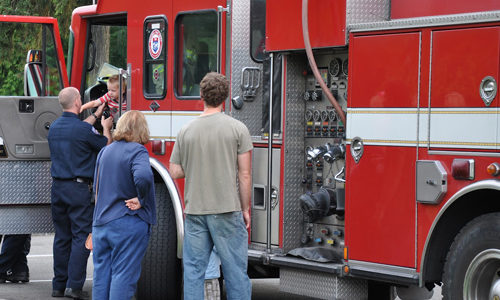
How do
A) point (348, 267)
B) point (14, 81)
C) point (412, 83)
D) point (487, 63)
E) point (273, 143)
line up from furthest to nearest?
point (14, 81)
point (273, 143)
point (348, 267)
point (412, 83)
point (487, 63)

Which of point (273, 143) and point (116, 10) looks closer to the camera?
point (273, 143)

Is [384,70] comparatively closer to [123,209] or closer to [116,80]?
[123,209]

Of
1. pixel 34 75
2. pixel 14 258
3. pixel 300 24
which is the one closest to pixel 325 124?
pixel 300 24

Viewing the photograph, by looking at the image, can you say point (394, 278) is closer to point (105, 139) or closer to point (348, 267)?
point (348, 267)

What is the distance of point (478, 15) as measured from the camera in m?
5.92

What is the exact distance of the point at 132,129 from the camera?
6.95 m

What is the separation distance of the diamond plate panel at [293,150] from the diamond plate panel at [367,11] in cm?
74

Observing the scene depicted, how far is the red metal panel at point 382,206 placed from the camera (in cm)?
636

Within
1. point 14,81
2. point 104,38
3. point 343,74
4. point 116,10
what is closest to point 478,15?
point 343,74

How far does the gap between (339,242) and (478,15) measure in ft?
6.96

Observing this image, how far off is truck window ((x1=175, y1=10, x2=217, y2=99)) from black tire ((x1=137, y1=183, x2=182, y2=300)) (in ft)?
3.28

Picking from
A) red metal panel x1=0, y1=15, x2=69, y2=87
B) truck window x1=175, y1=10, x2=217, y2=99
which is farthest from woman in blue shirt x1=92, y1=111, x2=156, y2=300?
red metal panel x1=0, y1=15, x2=69, y2=87

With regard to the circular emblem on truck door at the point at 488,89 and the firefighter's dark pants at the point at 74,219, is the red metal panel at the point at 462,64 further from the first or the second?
the firefighter's dark pants at the point at 74,219

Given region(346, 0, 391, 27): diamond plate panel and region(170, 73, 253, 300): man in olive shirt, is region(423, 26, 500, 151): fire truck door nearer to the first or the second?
region(346, 0, 391, 27): diamond plate panel
